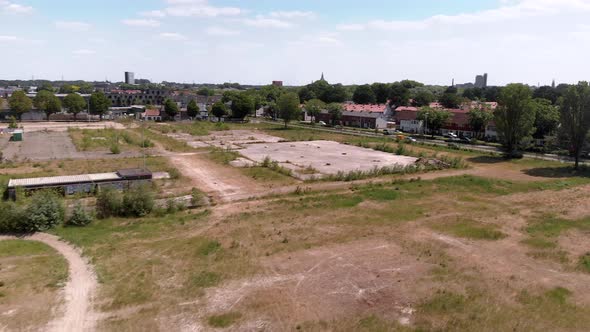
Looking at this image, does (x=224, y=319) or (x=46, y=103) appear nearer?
(x=224, y=319)

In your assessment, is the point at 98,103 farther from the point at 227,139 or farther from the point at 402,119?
the point at 402,119

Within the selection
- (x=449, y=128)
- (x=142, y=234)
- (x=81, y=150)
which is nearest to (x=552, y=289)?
(x=142, y=234)

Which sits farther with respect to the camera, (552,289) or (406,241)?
(406,241)

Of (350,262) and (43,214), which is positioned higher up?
(43,214)

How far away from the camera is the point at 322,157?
43656mm

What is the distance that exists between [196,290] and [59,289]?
15.8 feet

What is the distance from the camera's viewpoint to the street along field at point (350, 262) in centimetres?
1335

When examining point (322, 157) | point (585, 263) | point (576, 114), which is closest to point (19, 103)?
point (322, 157)

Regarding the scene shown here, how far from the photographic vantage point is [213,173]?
35125mm

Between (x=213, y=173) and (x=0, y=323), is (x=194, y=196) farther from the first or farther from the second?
(x=0, y=323)

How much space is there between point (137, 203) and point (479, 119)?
50.0 metres

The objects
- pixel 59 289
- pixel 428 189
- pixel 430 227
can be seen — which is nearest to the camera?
pixel 59 289

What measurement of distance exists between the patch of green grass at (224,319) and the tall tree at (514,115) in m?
40.3

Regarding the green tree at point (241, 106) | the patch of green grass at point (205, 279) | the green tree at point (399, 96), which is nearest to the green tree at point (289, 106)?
the green tree at point (241, 106)
